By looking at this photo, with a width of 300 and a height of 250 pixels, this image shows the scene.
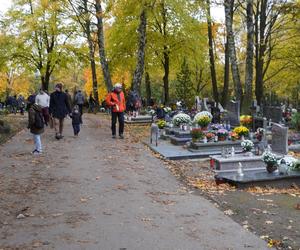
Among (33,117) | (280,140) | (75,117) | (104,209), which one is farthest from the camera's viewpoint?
(75,117)

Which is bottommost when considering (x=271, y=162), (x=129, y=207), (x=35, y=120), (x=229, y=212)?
(x=229, y=212)

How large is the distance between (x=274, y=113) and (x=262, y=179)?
10.9m

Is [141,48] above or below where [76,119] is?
above

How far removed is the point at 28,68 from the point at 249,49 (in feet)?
70.1

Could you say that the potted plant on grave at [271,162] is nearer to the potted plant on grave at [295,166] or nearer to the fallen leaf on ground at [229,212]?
the potted plant on grave at [295,166]

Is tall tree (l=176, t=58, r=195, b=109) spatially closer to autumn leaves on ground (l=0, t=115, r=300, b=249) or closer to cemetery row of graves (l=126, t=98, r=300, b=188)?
cemetery row of graves (l=126, t=98, r=300, b=188)

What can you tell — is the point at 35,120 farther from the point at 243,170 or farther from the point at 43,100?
the point at 243,170

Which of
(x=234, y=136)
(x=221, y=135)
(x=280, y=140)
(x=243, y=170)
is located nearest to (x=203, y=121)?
(x=221, y=135)

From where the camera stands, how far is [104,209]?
7383mm

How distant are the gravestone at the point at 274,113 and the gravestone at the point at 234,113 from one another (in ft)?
6.01

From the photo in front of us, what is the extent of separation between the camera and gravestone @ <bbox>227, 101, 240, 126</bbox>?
1905 centimetres

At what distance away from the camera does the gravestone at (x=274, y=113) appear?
19906mm

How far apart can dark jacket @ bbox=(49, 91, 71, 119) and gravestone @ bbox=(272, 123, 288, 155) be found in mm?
6934

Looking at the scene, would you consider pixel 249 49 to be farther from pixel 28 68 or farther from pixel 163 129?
pixel 28 68
